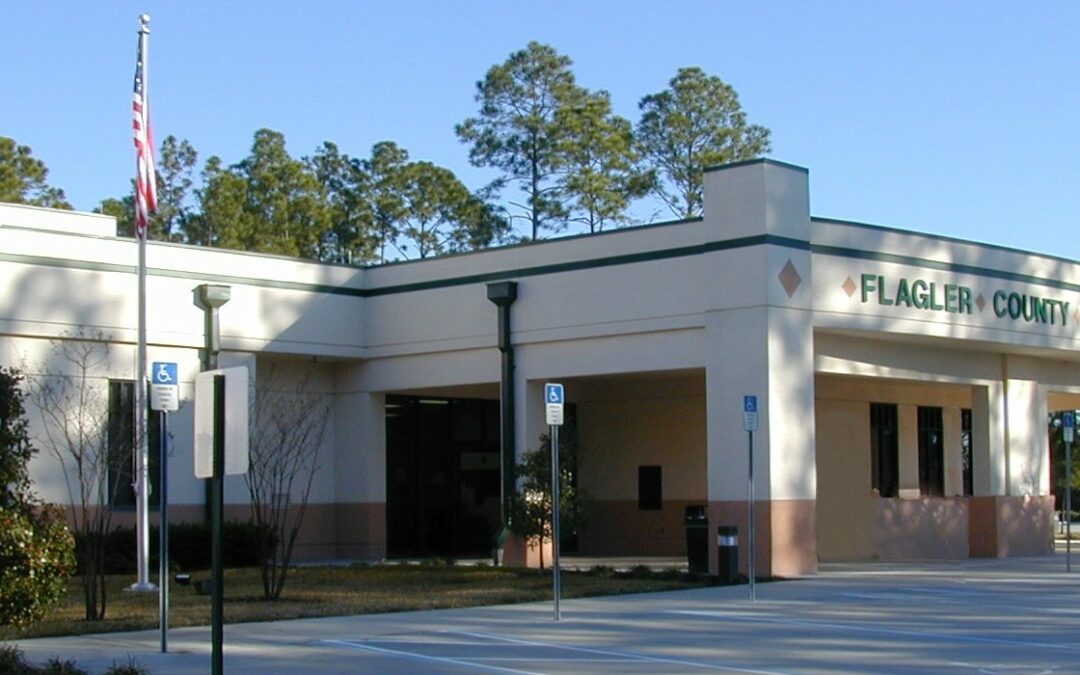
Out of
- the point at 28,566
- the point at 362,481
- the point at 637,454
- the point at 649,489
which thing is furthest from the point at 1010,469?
the point at 28,566

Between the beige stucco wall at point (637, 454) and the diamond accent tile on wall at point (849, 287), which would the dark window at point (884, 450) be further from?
the diamond accent tile on wall at point (849, 287)

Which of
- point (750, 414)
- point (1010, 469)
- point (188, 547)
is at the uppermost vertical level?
point (750, 414)

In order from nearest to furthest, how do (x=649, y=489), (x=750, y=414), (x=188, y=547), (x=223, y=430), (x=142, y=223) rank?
1. (x=223, y=430)
2. (x=750, y=414)
3. (x=142, y=223)
4. (x=188, y=547)
5. (x=649, y=489)

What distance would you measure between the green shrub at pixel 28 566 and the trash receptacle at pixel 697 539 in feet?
44.9

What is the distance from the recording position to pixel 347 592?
23.1m

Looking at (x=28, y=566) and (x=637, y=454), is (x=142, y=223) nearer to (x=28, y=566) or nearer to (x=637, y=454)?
(x=28, y=566)

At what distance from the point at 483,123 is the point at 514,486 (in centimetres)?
3273

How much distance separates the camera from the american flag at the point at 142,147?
24.2m

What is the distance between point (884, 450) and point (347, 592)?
17263 millimetres

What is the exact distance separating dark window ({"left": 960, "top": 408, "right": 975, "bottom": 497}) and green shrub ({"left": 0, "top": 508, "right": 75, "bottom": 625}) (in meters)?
27.7

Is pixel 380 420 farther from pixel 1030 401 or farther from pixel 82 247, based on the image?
pixel 1030 401

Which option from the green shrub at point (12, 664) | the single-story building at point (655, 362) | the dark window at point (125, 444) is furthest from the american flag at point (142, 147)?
the green shrub at point (12, 664)

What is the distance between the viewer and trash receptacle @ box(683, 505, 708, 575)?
27.2 meters

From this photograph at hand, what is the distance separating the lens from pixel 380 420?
3419 centimetres
